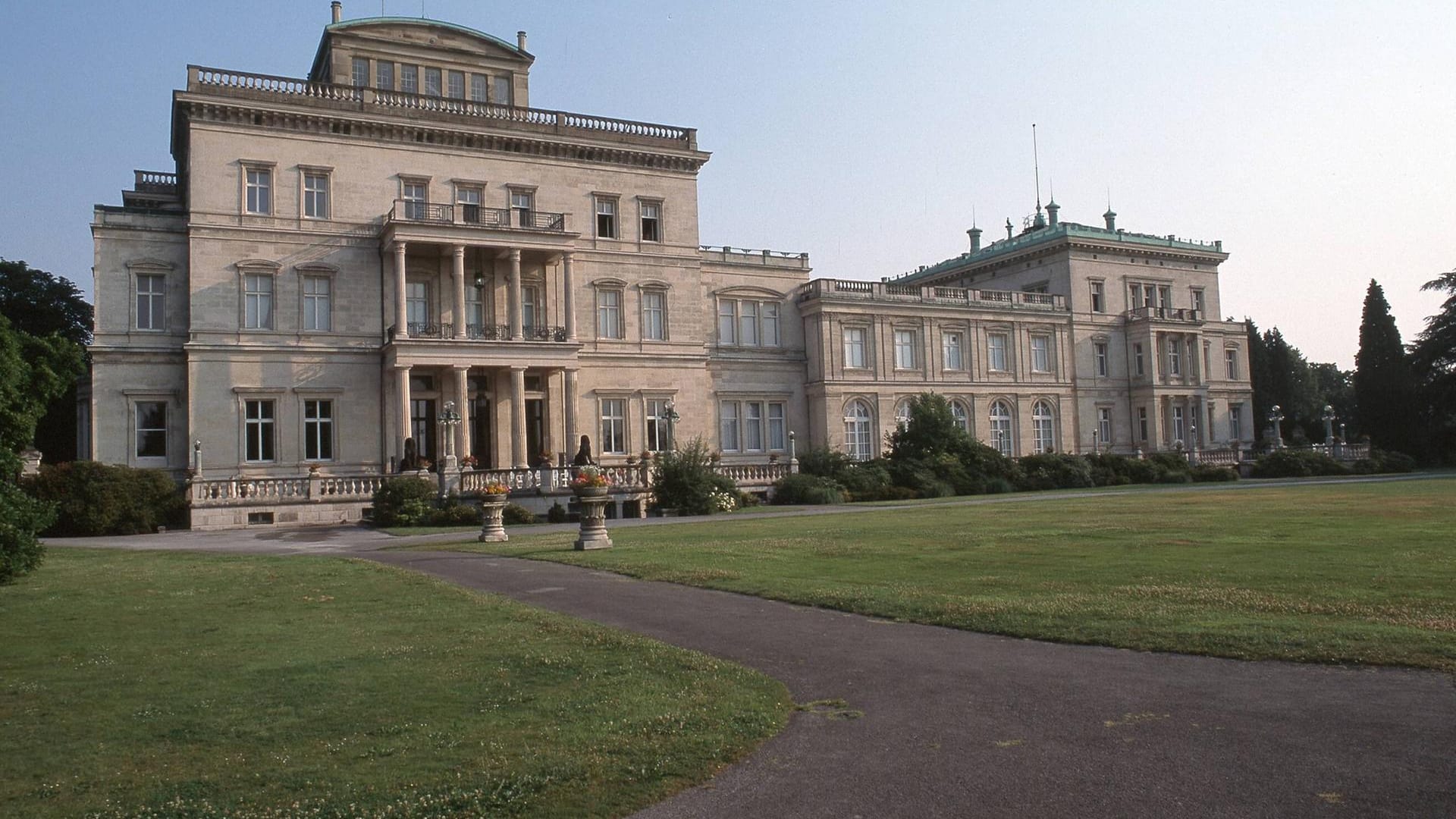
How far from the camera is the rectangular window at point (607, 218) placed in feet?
153

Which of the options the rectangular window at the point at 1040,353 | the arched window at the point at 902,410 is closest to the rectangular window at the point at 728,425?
the arched window at the point at 902,410

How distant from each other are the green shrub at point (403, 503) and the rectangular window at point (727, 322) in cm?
2062

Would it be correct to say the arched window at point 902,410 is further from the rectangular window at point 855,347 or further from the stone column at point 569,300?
the stone column at point 569,300

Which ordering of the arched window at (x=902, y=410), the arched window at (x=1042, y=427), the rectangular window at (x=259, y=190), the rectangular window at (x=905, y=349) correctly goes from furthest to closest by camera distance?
the arched window at (x=1042, y=427) → the rectangular window at (x=905, y=349) → the arched window at (x=902, y=410) → the rectangular window at (x=259, y=190)

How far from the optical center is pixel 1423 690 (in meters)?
7.45

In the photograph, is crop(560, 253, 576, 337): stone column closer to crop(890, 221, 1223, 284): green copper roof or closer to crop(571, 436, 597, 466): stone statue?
crop(571, 436, 597, 466): stone statue

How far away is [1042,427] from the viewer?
62.4 metres

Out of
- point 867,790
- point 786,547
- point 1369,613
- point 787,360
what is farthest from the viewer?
point 787,360

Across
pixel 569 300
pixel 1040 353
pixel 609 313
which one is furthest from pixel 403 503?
pixel 1040 353

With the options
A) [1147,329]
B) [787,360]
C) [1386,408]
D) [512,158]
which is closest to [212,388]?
[512,158]

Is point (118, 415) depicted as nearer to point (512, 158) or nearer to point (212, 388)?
point (212, 388)

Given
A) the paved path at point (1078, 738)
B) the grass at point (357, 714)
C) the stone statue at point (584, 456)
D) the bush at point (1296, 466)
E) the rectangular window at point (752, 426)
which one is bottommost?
the paved path at point (1078, 738)

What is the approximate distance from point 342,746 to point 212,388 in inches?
1425

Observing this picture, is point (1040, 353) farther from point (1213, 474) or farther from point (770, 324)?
point (770, 324)
